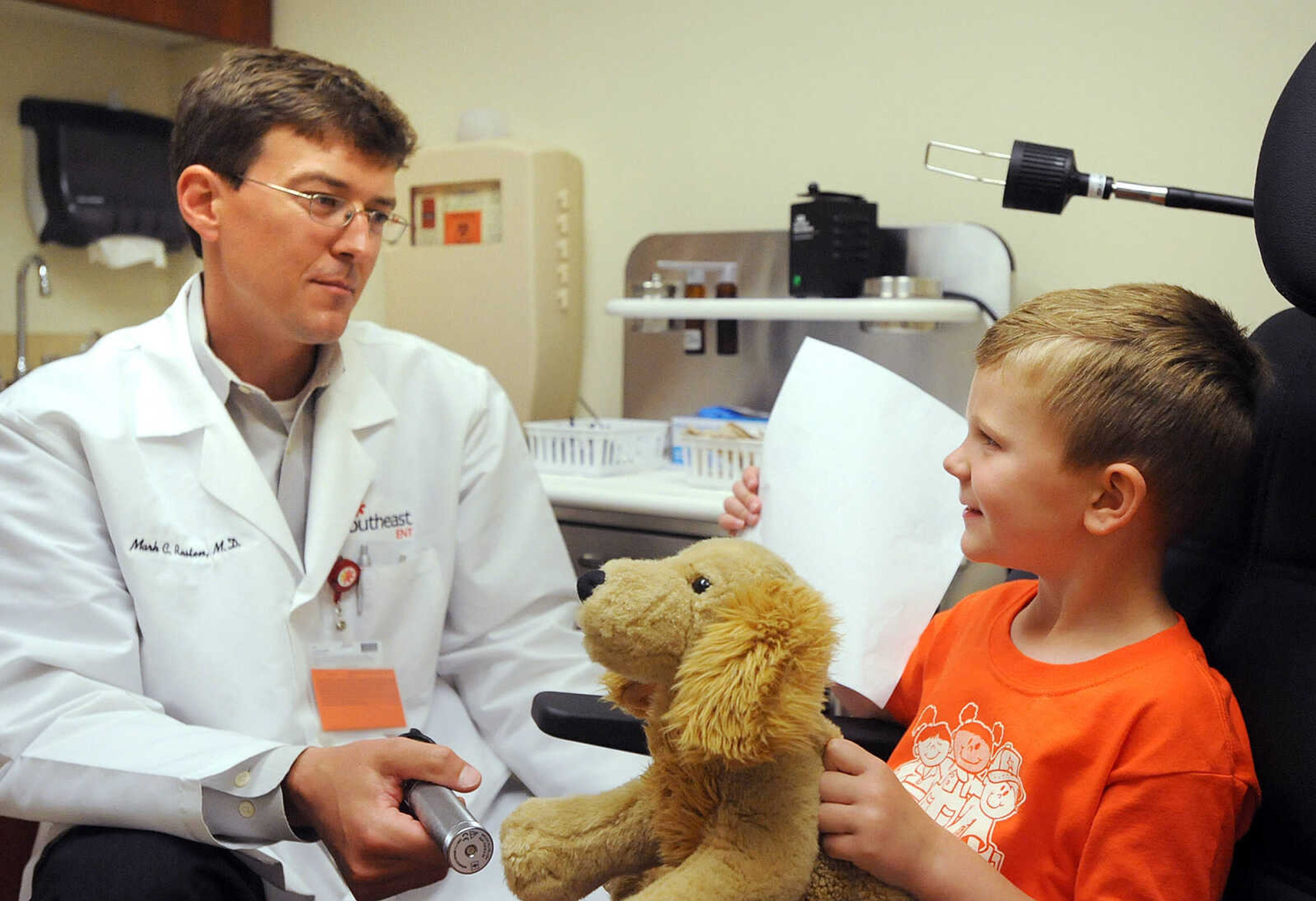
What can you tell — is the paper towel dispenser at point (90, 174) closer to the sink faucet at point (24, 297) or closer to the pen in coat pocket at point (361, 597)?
the sink faucet at point (24, 297)

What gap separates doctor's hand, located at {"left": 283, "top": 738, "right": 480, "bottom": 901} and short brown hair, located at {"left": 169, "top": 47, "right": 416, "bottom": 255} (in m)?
0.77

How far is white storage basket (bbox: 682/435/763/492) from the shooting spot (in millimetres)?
1905

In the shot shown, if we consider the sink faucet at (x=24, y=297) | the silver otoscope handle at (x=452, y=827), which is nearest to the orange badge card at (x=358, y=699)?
the silver otoscope handle at (x=452, y=827)

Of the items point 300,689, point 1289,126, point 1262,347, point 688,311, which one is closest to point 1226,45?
point 688,311

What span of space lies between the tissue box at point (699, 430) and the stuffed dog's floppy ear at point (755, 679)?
117 centimetres

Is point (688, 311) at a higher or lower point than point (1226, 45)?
lower

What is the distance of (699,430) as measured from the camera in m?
2.05

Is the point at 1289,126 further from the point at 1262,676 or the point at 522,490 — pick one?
the point at 522,490

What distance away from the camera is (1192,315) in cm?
87

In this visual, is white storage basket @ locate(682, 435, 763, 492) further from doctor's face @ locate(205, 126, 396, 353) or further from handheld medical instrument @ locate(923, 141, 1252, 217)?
handheld medical instrument @ locate(923, 141, 1252, 217)

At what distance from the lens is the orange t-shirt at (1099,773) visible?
2.53 ft

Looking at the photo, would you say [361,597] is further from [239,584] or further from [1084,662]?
[1084,662]

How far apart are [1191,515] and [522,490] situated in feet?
2.95

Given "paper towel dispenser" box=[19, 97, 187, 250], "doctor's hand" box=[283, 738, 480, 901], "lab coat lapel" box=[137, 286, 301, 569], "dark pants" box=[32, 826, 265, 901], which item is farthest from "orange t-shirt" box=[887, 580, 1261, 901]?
"paper towel dispenser" box=[19, 97, 187, 250]
